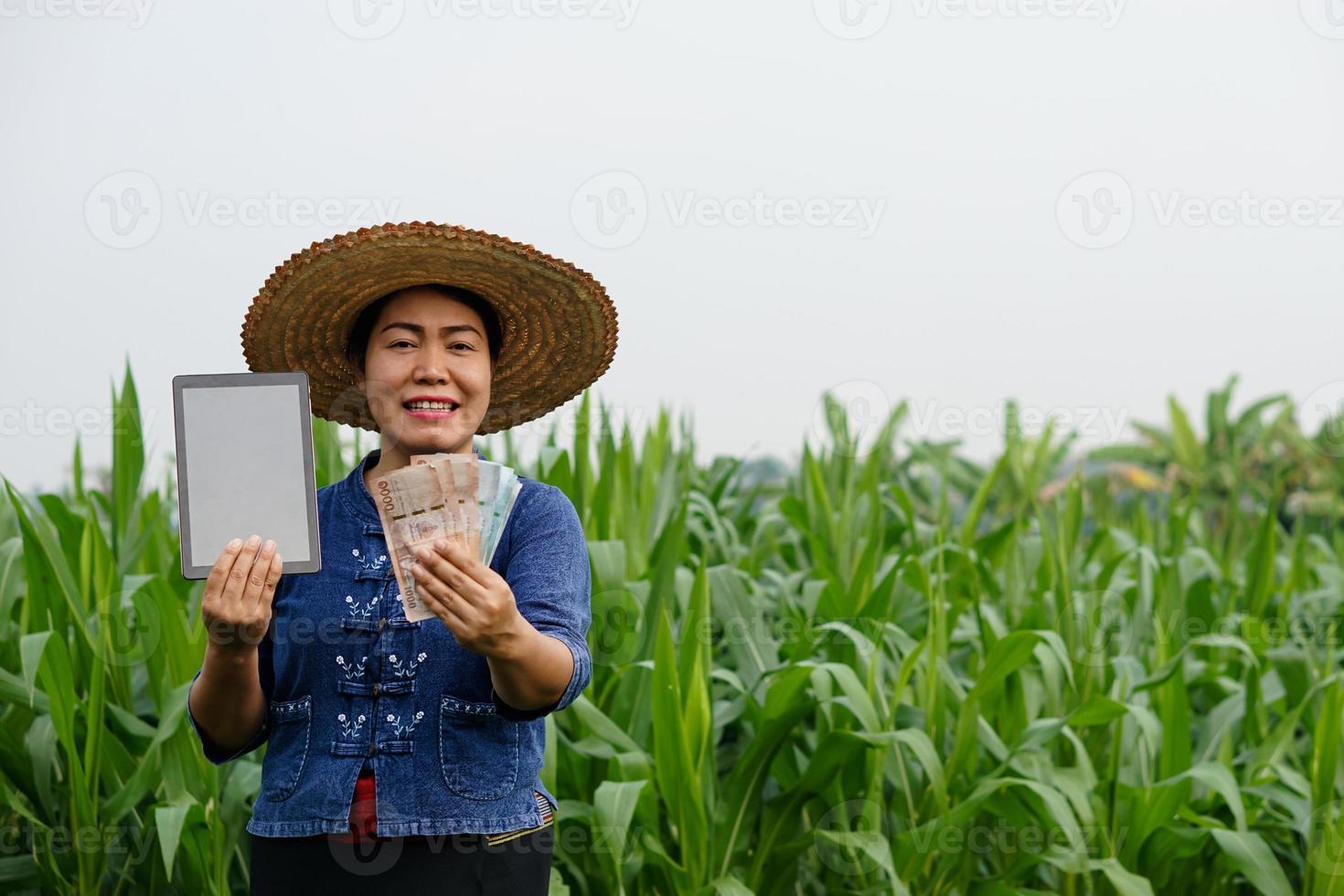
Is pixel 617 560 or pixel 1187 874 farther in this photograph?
pixel 1187 874

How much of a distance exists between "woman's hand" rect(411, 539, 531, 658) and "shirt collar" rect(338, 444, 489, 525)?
0.98ft

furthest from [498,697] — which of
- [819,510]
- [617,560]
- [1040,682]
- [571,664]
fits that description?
[819,510]

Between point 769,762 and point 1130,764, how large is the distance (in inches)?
35.9

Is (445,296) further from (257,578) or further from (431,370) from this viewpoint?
(257,578)

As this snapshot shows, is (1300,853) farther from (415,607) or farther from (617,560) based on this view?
(415,607)

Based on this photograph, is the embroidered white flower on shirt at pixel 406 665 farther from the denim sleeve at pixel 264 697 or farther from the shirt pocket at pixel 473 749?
the denim sleeve at pixel 264 697

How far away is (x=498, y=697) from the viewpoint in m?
1.20

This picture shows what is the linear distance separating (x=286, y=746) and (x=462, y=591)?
0.38m

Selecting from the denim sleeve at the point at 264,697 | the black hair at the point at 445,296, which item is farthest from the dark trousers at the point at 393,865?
the black hair at the point at 445,296

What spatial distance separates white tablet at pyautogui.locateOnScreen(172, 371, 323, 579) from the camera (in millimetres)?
1142

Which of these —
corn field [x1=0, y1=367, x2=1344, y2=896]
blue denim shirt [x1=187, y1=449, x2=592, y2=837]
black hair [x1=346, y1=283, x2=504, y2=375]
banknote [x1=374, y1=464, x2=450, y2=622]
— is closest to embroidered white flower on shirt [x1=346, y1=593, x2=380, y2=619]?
blue denim shirt [x1=187, y1=449, x2=592, y2=837]

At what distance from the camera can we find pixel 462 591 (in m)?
1.06

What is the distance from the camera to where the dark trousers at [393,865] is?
4.09 ft

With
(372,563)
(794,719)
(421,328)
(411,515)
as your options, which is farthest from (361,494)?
(794,719)
